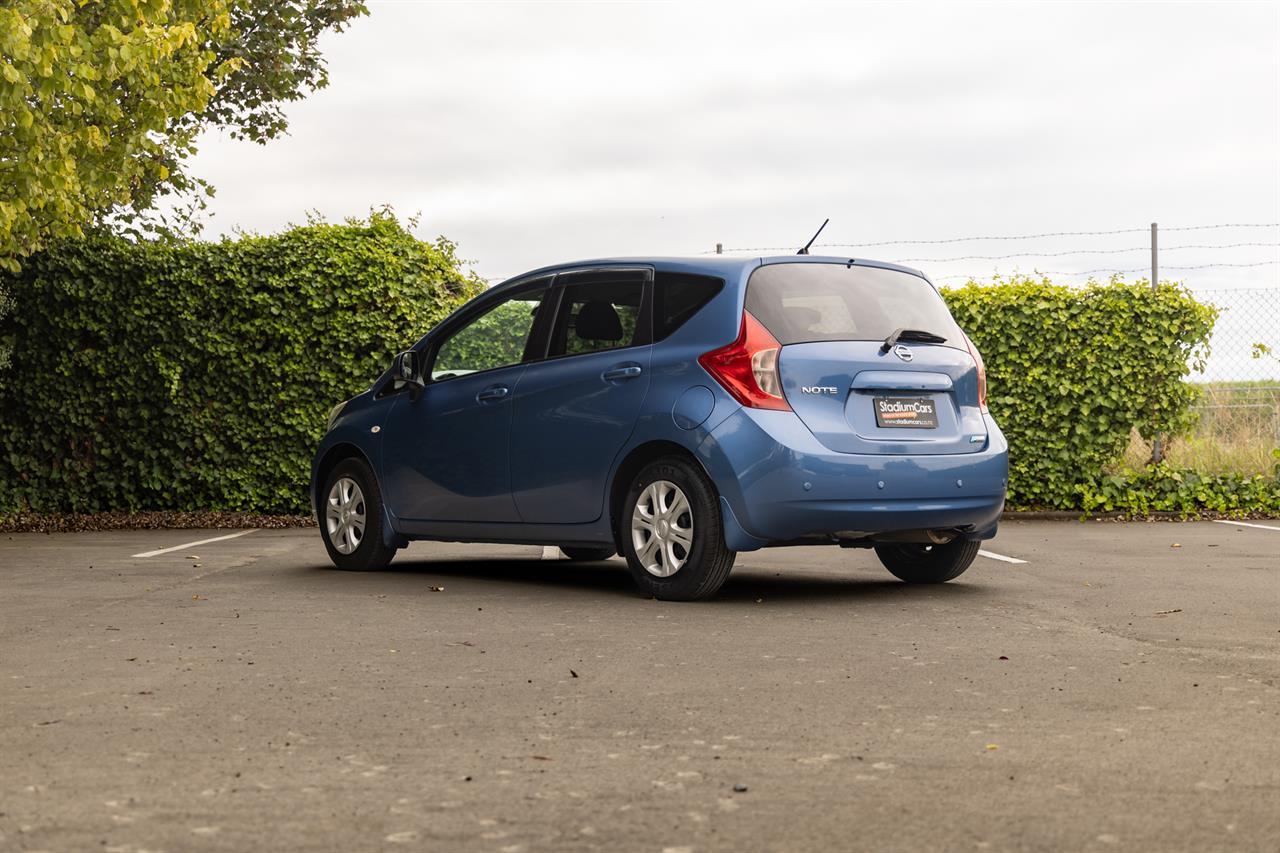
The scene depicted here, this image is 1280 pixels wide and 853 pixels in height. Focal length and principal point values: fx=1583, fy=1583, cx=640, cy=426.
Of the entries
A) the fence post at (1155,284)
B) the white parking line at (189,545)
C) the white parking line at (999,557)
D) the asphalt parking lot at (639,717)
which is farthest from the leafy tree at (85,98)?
the fence post at (1155,284)

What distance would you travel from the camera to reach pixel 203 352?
16.2 metres

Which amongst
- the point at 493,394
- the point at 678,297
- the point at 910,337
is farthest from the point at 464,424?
the point at 910,337

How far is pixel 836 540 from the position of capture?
830 centimetres

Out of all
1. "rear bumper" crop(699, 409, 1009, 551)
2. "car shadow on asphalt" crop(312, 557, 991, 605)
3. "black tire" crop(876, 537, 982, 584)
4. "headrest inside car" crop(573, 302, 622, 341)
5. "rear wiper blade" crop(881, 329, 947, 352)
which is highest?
"headrest inside car" crop(573, 302, 622, 341)

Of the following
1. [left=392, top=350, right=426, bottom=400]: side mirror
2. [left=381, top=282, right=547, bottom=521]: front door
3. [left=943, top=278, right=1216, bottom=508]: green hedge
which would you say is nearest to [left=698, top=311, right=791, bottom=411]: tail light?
[left=381, top=282, right=547, bottom=521]: front door

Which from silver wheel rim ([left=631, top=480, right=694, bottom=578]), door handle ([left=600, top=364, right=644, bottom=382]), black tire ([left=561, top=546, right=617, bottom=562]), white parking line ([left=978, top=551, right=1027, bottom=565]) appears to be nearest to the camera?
silver wheel rim ([left=631, top=480, right=694, bottom=578])

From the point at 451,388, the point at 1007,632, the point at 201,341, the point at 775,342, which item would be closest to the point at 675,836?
the point at 1007,632

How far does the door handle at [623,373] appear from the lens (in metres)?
8.51

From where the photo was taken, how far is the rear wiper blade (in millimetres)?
8359

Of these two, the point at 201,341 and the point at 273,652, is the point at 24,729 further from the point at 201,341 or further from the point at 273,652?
the point at 201,341

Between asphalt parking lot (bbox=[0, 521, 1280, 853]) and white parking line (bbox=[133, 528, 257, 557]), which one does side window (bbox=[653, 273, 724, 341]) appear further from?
white parking line (bbox=[133, 528, 257, 557])

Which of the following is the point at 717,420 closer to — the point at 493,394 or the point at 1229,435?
the point at 493,394

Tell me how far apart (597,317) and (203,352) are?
838cm

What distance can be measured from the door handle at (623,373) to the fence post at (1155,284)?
29.7 ft
